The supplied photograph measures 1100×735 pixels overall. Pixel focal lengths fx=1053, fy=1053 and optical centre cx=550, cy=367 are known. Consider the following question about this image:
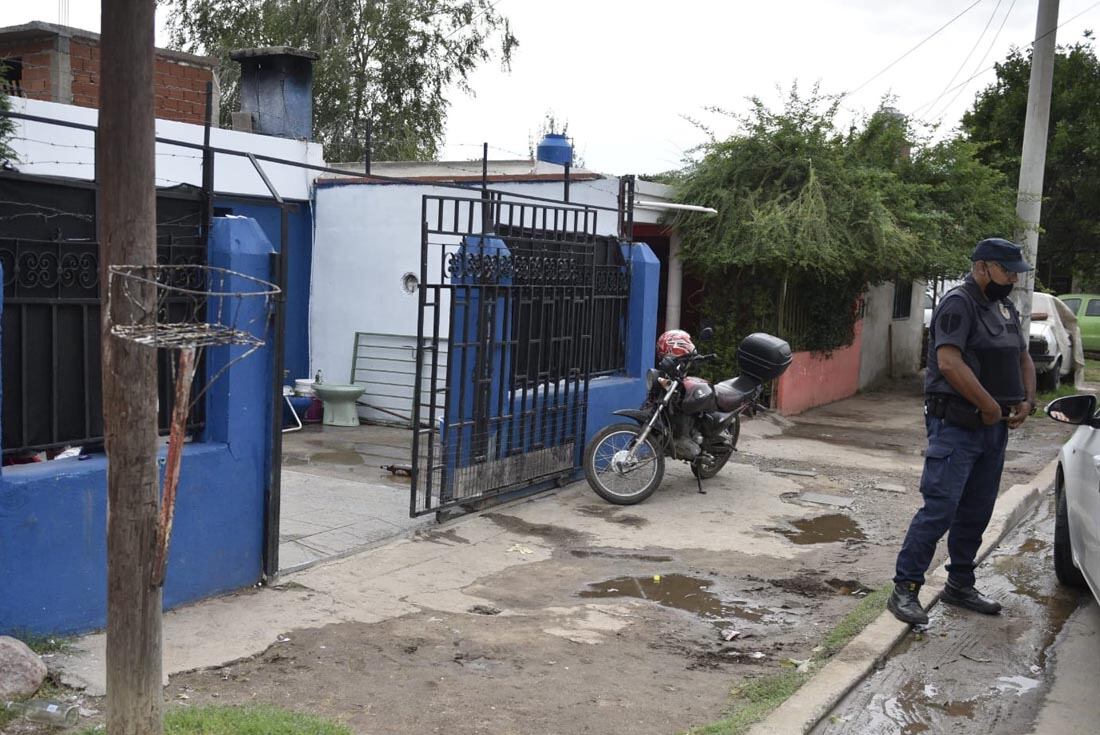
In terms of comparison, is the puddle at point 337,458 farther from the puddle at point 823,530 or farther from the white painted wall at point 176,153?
the puddle at point 823,530

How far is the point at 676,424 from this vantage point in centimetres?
880

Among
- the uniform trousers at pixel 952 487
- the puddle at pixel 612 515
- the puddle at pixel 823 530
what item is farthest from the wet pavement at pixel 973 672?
the puddle at pixel 612 515

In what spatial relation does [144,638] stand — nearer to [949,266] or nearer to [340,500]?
[340,500]

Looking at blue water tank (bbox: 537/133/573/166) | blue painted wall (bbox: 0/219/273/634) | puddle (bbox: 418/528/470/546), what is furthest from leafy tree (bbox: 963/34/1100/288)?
blue painted wall (bbox: 0/219/273/634)

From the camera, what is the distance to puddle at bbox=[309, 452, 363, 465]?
992cm

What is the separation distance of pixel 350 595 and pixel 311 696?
143 cm

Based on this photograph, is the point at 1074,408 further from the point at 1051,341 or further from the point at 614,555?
the point at 1051,341

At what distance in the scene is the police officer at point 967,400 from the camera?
545cm

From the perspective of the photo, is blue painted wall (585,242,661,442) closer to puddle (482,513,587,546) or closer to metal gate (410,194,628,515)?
metal gate (410,194,628,515)

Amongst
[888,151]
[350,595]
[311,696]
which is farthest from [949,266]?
[311,696]

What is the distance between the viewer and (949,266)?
14.2 metres

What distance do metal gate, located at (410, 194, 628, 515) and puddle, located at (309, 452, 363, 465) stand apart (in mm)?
1199

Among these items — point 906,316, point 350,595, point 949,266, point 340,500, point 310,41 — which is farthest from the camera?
point 310,41

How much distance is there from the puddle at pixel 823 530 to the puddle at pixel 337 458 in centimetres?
414
